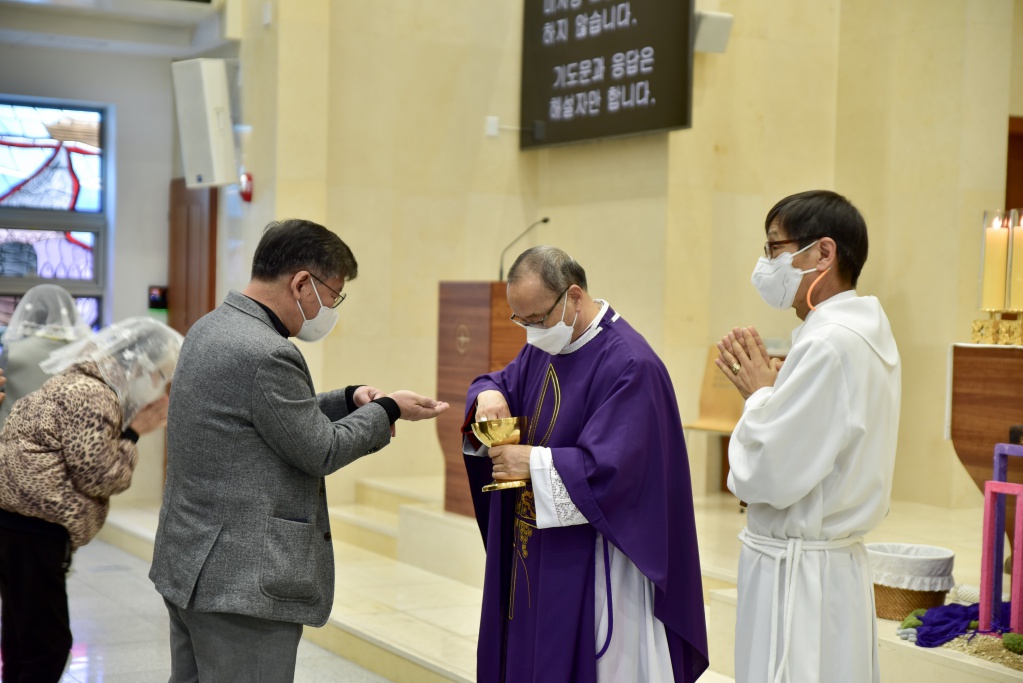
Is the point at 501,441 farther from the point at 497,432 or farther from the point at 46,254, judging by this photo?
the point at 46,254

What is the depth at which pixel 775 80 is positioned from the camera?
7836mm

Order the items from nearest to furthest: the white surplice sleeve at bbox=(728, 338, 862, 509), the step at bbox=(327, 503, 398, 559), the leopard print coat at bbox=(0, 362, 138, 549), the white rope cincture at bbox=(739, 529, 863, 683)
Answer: the white surplice sleeve at bbox=(728, 338, 862, 509) → the white rope cincture at bbox=(739, 529, 863, 683) → the leopard print coat at bbox=(0, 362, 138, 549) → the step at bbox=(327, 503, 398, 559)

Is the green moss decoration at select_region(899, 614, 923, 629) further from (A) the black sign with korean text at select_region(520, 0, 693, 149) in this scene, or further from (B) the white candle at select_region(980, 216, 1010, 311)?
(A) the black sign with korean text at select_region(520, 0, 693, 149)

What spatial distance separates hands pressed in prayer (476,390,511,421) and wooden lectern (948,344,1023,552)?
2.26 meters

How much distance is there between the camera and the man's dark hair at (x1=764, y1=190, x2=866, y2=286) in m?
2.79

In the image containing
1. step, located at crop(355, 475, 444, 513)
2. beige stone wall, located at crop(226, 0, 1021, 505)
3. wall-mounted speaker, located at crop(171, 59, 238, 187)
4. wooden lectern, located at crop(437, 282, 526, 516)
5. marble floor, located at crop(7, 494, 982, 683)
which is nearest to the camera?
marble floor, located at crop(7, 494, 982, 683)

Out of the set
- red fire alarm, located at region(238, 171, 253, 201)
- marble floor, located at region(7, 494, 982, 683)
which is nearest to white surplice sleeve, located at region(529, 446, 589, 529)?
marble floor, located at region(7, 494, 982, 683)

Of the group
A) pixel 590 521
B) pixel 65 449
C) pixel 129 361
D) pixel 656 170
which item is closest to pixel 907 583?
pixel 590 521

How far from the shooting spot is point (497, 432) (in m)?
3.11

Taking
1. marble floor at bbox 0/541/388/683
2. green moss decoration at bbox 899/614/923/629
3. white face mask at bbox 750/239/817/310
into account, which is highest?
white face mask at bbox 750/239/817/310

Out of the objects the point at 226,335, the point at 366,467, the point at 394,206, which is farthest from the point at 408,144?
the point at 226,335

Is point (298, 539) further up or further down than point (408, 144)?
further down

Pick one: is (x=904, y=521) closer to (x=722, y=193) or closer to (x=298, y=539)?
(x=722, y=193)

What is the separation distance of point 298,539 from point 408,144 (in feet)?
20.5
